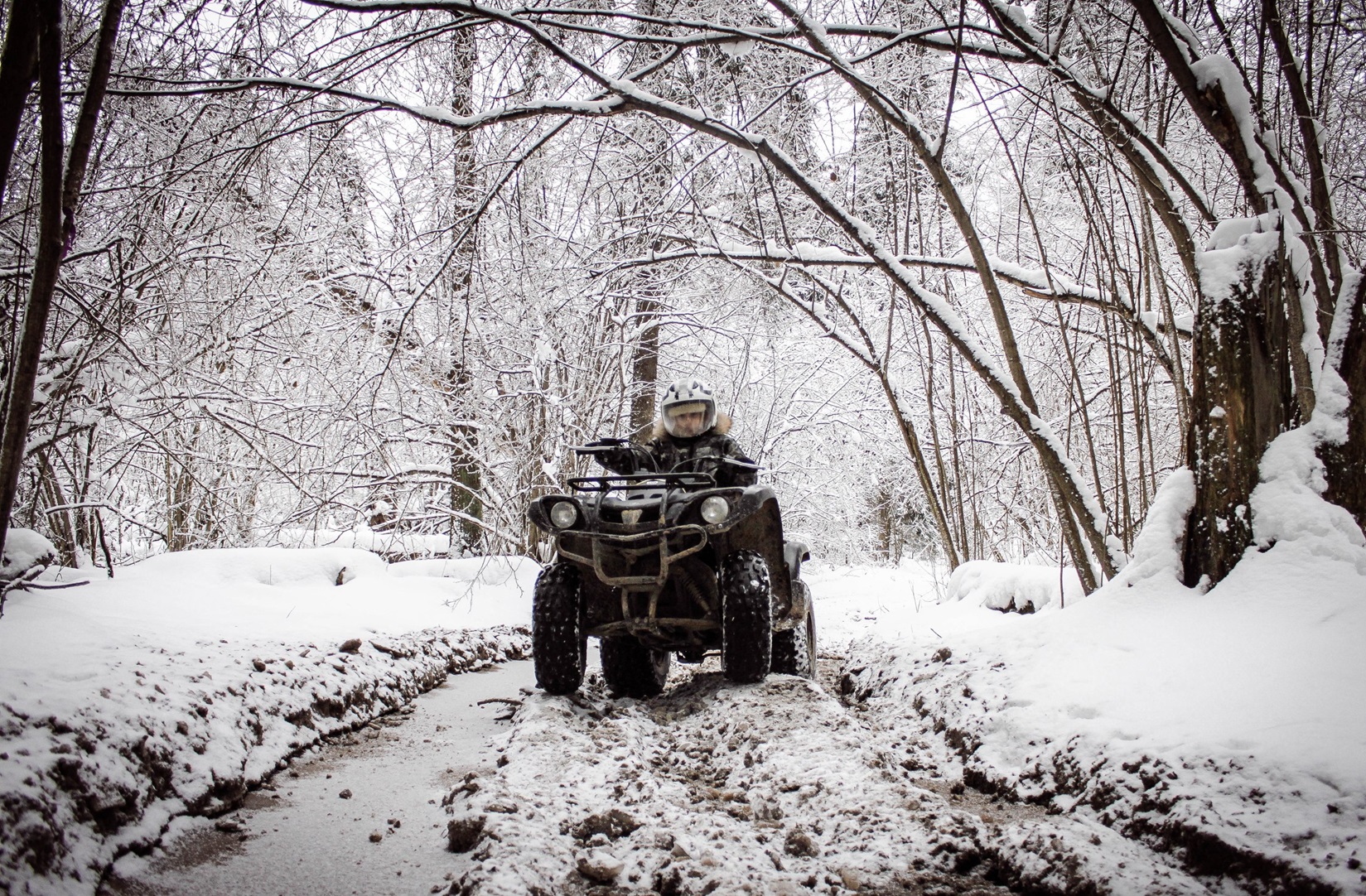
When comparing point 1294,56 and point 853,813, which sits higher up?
point 1294,56

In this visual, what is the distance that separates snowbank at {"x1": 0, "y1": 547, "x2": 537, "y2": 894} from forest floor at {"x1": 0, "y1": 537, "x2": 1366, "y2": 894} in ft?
0.04

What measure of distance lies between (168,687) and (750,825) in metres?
2.12

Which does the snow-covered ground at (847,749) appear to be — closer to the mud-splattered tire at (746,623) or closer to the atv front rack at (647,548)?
the mud-splattered tire at (746,623)

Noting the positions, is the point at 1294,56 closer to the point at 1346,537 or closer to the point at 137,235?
the point at 1346,537

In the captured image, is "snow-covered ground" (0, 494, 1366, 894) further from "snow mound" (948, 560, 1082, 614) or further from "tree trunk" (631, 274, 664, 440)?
"tree trunk" (631, 274, 664, 440)

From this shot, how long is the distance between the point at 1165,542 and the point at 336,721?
385 centimetres

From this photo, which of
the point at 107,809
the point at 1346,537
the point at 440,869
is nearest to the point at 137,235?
the point at 107,809

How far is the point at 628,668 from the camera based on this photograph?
4547 mm

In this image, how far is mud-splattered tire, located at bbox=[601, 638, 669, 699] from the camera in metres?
4.49

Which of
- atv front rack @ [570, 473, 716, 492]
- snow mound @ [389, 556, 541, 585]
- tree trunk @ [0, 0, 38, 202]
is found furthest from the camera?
snow mound @ [389, 556, 541, 585]

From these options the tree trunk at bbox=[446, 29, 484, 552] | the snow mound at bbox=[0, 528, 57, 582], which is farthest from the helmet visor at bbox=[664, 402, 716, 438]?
the snow mound at bbox=[0, 528, 57, 582]

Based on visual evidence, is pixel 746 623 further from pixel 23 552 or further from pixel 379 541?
pixel 379 541

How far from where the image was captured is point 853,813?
2242mm

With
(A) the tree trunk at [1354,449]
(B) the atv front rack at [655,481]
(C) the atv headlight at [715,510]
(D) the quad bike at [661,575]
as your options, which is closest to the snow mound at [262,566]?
(D) the quad bike at [661,575]
